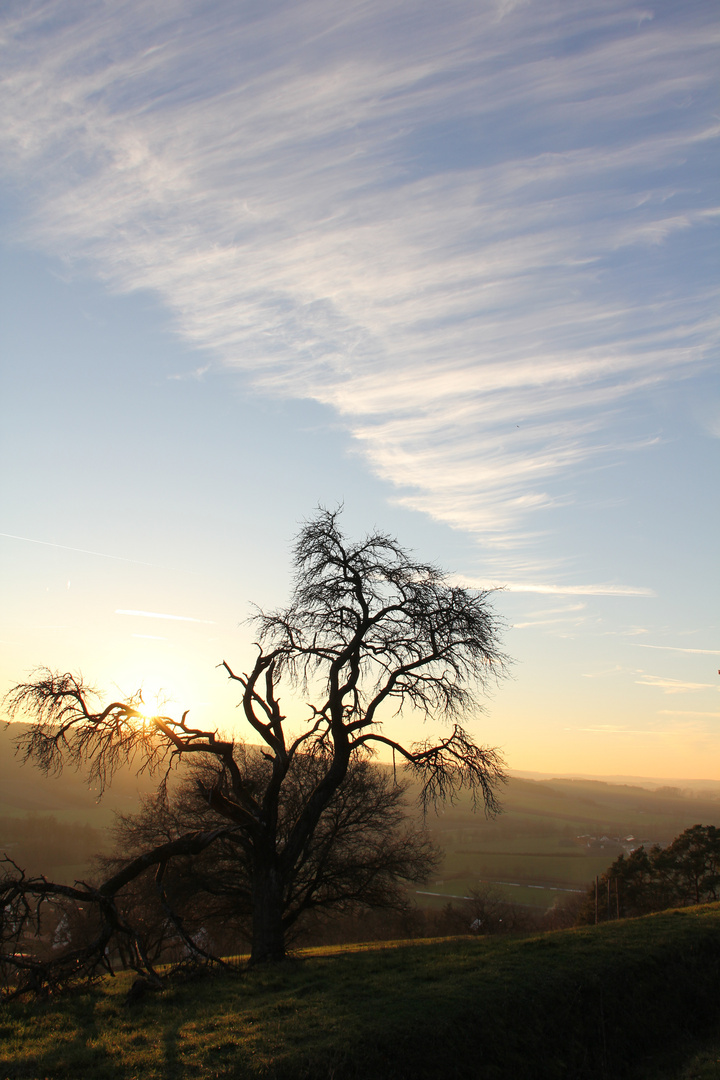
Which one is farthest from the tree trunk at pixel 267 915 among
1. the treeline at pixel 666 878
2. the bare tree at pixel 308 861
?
Result: the treeline at pixel 666 878

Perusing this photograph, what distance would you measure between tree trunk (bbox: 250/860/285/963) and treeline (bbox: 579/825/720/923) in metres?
20.4

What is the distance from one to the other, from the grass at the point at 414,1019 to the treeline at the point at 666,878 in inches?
783

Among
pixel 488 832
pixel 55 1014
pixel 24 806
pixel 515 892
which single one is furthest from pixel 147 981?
pixel 488 832

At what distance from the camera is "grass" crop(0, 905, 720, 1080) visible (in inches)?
336

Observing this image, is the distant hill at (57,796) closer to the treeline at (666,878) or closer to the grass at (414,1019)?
the treeline at (666,878)

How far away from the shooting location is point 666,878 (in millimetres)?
36656

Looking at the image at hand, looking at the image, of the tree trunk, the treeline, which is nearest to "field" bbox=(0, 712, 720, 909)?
the treeline

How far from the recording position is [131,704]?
15.9 meters

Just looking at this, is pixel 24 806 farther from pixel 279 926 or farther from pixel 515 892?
pixel 279 926

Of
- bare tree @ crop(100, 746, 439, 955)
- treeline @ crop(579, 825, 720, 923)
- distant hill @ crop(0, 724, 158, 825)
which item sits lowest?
distant hill @ crop(0, 724, 158, 825)

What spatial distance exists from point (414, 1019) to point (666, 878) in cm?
3384

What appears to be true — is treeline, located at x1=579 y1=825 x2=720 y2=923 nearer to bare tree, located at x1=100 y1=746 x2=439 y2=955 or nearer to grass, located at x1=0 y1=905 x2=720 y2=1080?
bare tree, located at x1=100 y1=746 x2=439 y2=955

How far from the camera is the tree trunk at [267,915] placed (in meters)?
15.3

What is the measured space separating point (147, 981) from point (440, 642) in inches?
375
